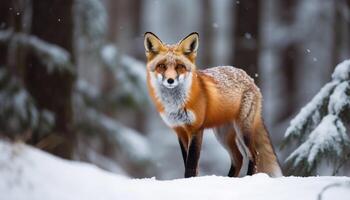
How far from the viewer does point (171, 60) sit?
237 inches

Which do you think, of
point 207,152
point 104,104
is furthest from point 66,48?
point 207,152

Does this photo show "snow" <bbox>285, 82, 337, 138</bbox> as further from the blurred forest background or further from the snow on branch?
the snow on branch

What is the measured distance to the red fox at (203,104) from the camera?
6105 mm

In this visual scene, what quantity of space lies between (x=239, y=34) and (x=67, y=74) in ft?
15.3

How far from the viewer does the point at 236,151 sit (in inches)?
273

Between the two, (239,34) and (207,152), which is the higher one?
(239,34)

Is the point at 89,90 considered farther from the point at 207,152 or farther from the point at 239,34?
the point at 207,152

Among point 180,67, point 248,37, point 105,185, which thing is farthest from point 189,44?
point 248,37

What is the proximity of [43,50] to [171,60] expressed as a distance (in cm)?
317

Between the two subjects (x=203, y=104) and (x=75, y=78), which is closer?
(x=203, y=104)

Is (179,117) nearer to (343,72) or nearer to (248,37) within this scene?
(343,72)

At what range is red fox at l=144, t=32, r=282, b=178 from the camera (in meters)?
6.11

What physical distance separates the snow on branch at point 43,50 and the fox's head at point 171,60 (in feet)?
8.35

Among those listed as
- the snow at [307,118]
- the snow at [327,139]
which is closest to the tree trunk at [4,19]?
the snow at [307,118]
